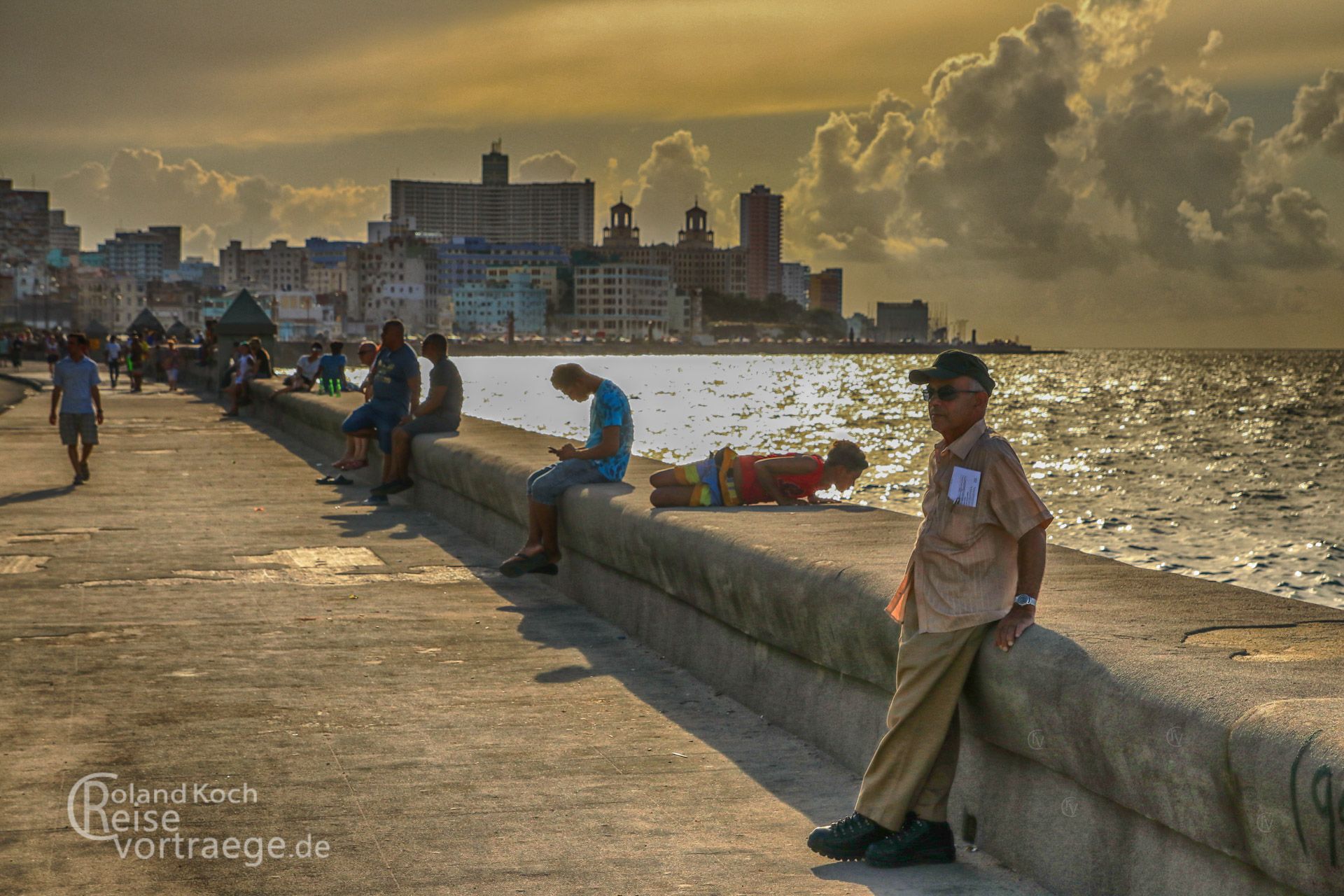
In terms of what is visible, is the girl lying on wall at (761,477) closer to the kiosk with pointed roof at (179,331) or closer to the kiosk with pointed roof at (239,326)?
the kiosk with pointed roof at (239,326)

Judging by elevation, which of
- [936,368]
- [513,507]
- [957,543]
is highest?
[936,368]

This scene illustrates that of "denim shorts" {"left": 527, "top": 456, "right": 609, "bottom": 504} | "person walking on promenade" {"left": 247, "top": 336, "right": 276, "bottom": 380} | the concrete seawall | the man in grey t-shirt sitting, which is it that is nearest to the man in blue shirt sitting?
the man in grey t-shirt sitting

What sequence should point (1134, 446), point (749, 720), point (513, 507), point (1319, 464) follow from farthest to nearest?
1. point (1134, 446)
2. point (1319, 464)
3. point (513, 507)
4. point (749, 720)

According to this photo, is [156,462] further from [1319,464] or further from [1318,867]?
[1319,464]

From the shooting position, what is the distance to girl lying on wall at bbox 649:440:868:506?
7914 millimetres

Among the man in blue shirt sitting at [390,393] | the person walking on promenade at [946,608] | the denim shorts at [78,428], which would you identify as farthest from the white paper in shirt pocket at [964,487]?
the denim shorts at [78,428]

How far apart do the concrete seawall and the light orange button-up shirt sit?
0.15 m

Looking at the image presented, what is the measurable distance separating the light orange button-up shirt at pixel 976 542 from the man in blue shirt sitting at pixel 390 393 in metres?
10.4

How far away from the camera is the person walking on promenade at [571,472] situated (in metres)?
9.10

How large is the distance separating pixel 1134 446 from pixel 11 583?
2351 inches

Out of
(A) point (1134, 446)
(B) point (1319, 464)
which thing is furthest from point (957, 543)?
(A) point (1134, 446)

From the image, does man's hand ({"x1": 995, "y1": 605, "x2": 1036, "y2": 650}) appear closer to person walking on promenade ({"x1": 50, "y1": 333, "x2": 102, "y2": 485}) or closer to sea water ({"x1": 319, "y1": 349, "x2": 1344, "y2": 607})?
sea water ({"x1": 319, "y1": 349, "x2": 1344, "y2": 607})

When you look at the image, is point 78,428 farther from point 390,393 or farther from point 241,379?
point 241,379

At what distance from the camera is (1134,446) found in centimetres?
6397
